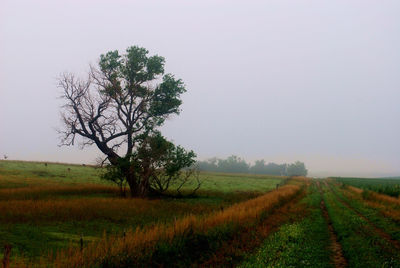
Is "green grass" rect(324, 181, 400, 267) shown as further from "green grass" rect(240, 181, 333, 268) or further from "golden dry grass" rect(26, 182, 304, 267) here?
"golden dry grass" rect(26, 182, 304, 267)

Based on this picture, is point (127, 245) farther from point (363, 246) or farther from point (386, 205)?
point (386, 205)

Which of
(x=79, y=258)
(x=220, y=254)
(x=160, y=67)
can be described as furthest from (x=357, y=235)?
(x=160, y=67)

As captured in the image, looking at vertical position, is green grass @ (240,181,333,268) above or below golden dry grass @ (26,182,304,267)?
below

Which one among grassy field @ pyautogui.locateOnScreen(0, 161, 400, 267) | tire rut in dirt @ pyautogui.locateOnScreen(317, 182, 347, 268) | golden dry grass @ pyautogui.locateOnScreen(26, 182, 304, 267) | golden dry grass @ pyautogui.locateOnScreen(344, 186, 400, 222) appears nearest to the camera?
golden dry grass @ pyautogui.locateOnScreen(26, 182, 304, 267)

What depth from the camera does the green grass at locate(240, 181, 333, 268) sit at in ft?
36.1

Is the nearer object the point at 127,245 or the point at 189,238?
the point at 127,245

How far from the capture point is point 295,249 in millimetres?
12812

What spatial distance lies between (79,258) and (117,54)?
34371 millimetres

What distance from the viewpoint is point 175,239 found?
39.7ft

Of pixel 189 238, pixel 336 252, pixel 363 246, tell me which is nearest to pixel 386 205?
pixel 363 246

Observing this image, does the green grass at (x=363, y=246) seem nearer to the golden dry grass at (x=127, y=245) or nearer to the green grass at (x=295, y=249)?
the green grass at (x=295, y=249)

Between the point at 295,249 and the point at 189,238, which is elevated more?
the point at 189,238

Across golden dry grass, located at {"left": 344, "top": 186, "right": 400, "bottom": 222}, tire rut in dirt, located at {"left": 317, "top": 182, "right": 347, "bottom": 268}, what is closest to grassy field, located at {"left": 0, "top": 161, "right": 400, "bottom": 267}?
tire rut in dirt, located at {"left": 317, "top": 182, "right": 347, "bottom": 268}

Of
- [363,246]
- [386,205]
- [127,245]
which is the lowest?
[386,205]
